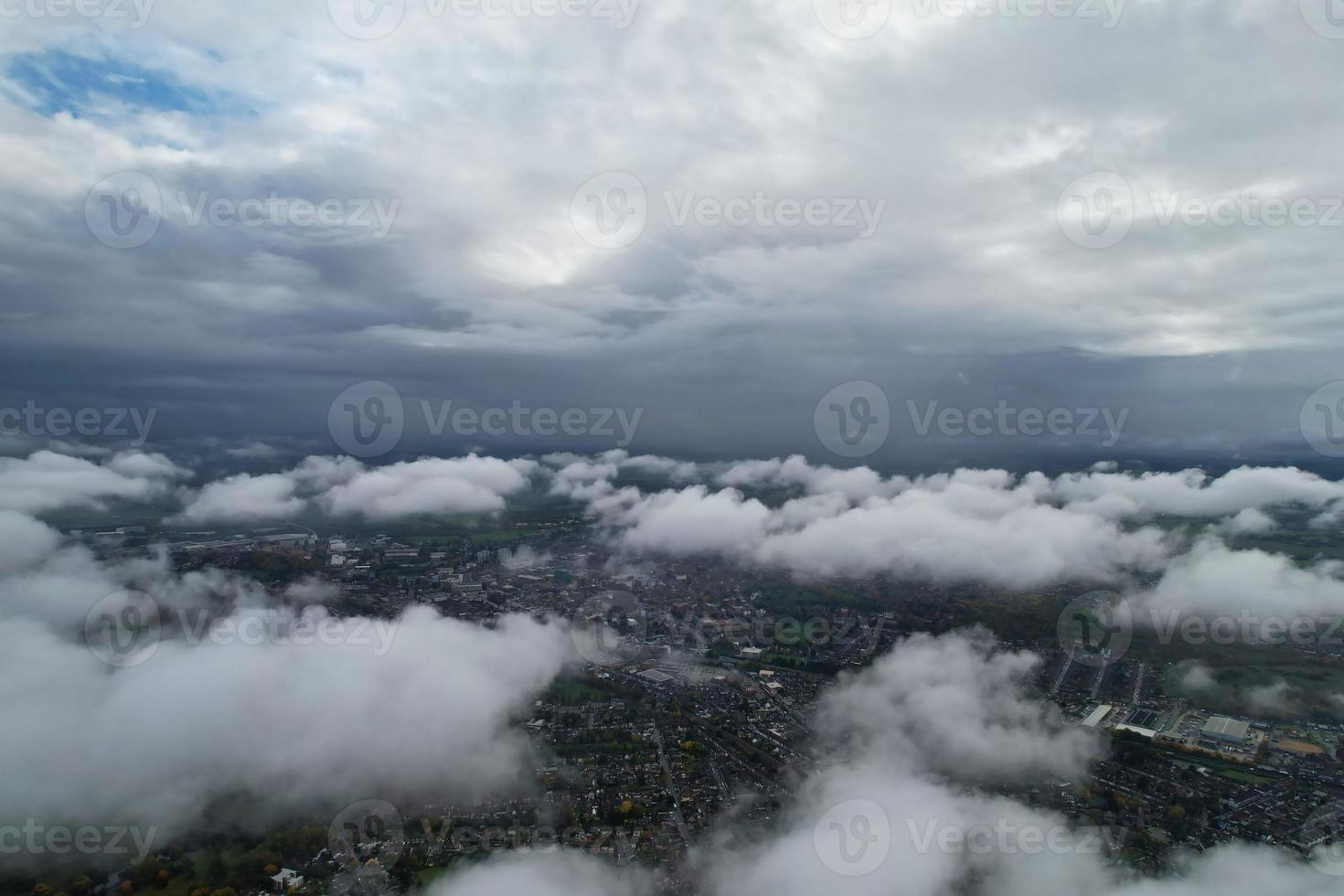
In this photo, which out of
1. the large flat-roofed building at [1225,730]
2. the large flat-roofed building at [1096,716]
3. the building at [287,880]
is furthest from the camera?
the large flat-roofed building at [1096,716]

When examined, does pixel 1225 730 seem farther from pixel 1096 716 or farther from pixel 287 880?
pixel 287 880

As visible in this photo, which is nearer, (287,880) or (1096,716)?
(287,880)

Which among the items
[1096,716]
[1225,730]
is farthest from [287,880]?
[1225,730]

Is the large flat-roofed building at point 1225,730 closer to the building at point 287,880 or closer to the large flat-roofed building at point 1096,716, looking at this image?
the large flat-roofed building at point 1096,716

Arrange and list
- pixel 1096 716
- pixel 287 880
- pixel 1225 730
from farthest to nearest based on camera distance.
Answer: pixel 1096 716 < pixel 1225 730 < pixel 287 880

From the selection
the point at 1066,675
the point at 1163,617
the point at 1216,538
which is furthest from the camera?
the point at 1216,538

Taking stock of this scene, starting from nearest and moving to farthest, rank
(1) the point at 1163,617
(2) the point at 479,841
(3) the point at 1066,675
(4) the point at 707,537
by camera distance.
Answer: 1. (2) the point at 479,841
2. (3) the point at 1066,675
3. (1) the point at 1163,617
4. (4) the point at 707,537

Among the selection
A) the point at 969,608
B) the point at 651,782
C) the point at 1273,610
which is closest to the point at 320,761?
the point at 651,782

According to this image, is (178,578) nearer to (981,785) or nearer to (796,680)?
(796,680)

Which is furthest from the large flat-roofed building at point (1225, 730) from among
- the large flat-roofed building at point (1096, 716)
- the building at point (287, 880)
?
the building at point (287, 880)
